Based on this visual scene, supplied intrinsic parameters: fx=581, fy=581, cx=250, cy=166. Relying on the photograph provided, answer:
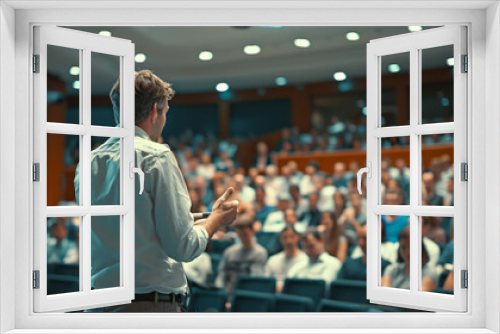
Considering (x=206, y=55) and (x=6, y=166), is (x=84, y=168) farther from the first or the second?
(x=206, y=55)

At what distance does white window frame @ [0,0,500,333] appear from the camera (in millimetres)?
1936

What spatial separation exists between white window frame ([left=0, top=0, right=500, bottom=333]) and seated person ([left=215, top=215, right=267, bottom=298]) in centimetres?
260

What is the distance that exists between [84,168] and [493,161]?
4.60ft

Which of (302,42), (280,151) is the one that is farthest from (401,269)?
(302,42)

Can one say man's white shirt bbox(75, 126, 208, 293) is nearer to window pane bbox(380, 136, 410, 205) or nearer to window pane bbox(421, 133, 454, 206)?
window pane bbox(380, 136, 410, 205)

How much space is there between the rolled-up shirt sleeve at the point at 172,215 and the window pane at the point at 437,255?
1.25 meters

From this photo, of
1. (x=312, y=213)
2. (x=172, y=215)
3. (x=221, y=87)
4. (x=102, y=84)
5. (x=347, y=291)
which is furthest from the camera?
(x=221, y=87)

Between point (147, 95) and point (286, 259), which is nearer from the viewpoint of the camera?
point (147, 95)

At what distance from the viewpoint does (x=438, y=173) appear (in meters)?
5.08

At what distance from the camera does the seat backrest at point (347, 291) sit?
12.8 feet

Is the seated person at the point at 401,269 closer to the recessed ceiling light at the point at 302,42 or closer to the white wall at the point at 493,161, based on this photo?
the white wall at the point at 493,161

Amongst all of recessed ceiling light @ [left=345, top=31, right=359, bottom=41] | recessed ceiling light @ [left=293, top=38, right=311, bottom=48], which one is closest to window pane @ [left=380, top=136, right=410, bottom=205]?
recessed ceiling light @ [left=345, top=31, right=359, bottom=41]

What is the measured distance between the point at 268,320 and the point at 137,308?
72cm

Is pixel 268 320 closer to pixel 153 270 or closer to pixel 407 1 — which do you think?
pixel 153 270
